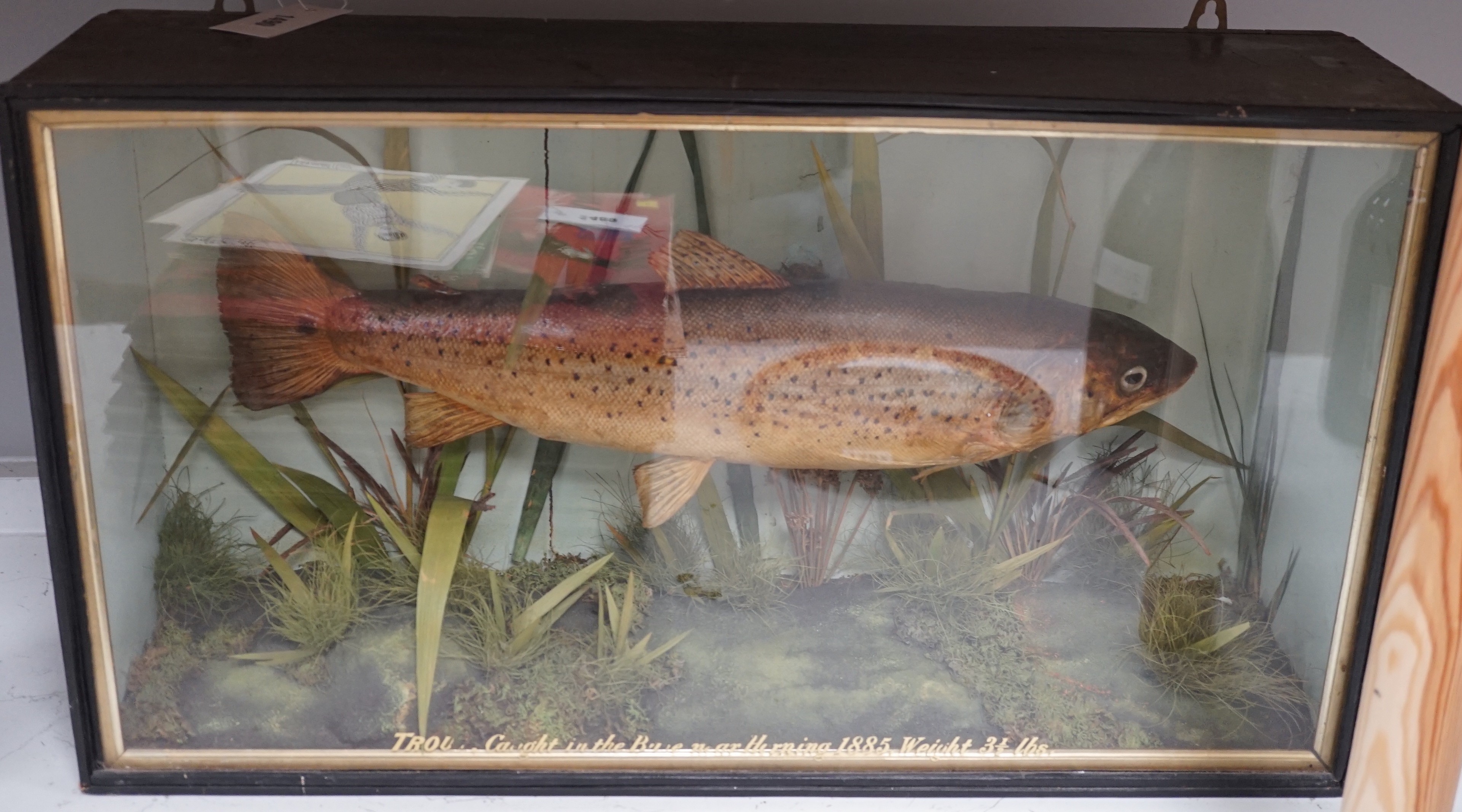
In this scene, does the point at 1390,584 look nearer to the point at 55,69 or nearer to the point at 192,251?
the point at 192,251

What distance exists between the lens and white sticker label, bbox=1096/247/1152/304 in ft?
3.58

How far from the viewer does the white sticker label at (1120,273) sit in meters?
1.09

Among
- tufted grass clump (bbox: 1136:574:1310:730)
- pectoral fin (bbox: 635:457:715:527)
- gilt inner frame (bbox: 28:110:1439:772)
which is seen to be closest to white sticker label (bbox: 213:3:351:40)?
gilt inner frame (bbox: 28:110:1439:772)

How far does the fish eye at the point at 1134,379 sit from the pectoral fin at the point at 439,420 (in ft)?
2.02

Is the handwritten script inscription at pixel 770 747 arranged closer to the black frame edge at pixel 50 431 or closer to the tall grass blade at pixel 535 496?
the tall grass blade at pixel 535 496

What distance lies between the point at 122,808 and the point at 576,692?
46 cm

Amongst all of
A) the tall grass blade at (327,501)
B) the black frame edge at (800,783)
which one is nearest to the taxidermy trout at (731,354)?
the tall grass blade at (327,501)

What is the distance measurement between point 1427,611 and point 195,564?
1166 millimetres

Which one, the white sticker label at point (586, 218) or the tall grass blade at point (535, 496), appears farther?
the tall grass blade at point (535, 496)

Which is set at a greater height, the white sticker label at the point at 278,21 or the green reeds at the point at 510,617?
the white sticker label at the point at 278,21

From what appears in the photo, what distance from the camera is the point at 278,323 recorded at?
108 cm

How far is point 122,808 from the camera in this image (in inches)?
44.0

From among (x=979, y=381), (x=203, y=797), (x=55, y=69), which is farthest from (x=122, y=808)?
(x=979, y=381)

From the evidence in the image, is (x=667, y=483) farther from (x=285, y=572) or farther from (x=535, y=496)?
(x=285, y=572)
